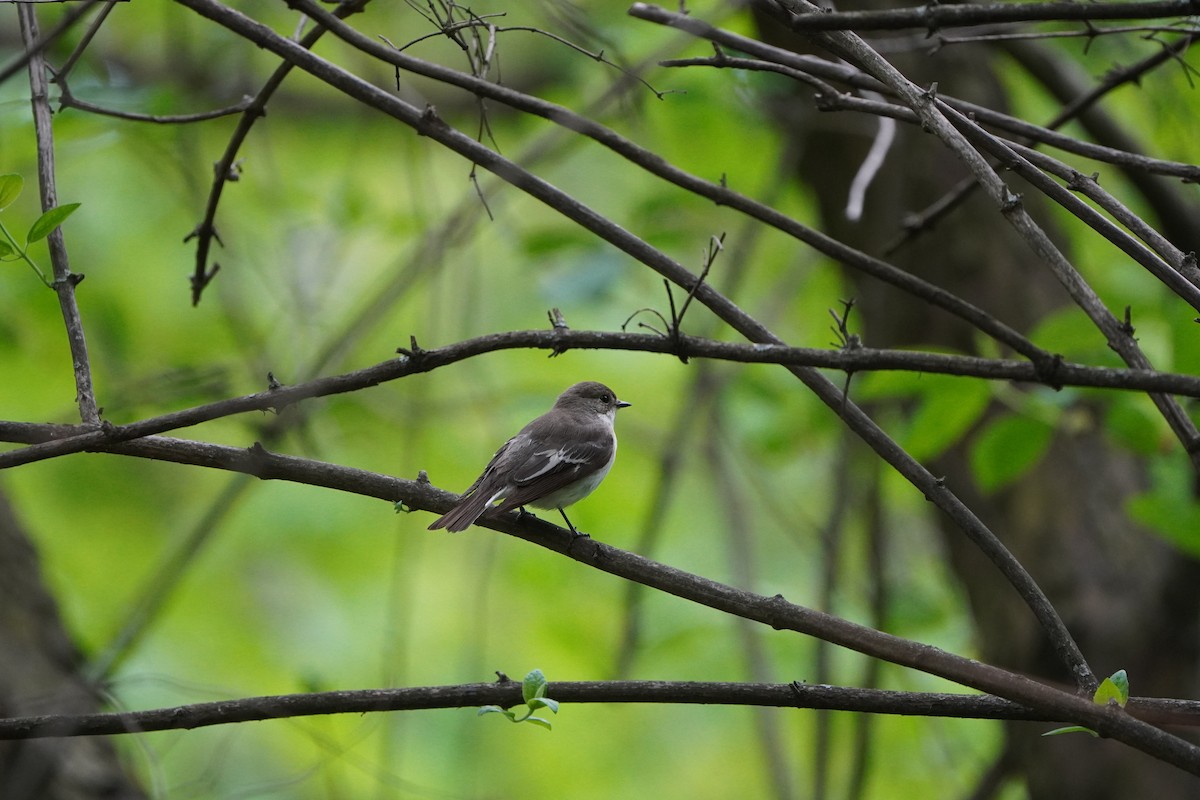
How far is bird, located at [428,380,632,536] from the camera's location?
368cm

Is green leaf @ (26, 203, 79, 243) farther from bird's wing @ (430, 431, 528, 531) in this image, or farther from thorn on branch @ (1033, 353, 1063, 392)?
thorn on branch @ (1033, 353, 1063, 392)

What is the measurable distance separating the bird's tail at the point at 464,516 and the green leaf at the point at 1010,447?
173 cm

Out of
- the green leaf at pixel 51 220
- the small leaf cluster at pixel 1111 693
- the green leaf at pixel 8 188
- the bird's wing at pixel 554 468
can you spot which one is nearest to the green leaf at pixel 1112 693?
the small leaf cluster at pixel 1111 693

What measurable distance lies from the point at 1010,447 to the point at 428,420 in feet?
12.5

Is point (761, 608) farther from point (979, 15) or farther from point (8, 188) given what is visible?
point (8, 188)

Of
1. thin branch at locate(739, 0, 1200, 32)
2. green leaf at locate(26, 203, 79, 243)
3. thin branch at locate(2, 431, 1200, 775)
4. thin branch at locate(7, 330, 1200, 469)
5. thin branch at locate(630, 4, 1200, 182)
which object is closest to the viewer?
thin branch at locate(739, 0, 1200, 32)

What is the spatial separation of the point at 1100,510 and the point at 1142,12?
3317 mm

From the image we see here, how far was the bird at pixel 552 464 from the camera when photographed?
145 inches

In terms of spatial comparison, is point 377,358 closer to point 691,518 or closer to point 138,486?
point 138,486

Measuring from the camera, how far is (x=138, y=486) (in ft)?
27.5

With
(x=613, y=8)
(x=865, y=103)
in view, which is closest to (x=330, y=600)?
(x=613, y=8)

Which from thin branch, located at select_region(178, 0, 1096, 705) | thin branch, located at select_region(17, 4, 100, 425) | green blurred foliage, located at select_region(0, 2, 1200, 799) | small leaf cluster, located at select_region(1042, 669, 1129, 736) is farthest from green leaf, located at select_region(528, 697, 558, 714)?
green blurred foliage, located at select_region(0, 2, 1200, 799)

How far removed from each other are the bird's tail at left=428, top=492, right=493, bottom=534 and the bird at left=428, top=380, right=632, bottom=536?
70 millimetres

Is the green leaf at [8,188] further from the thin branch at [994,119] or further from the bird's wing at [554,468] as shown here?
the bird's wing at [554,468]
